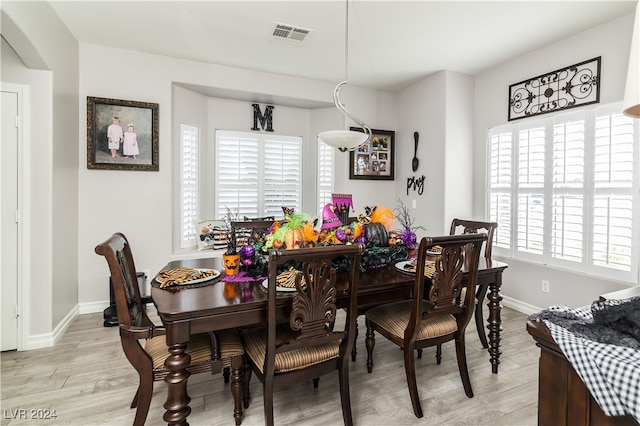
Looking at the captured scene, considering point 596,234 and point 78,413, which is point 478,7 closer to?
point 596,234

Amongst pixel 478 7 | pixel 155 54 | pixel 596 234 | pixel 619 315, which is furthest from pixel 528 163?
pixel 155 54

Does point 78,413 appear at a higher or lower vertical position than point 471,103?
lower

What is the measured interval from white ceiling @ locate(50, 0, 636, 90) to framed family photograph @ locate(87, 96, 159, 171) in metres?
0.61

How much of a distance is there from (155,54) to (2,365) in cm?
311

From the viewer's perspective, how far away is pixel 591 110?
290 cm

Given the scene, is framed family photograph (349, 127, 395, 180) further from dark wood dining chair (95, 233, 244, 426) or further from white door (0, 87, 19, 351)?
white door (0, 87, 19, 351)

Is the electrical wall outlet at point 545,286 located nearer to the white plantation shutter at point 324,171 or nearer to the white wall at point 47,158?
the white plantation shutter at point 324,171

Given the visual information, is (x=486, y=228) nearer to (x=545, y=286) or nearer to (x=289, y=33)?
(x=545, y=286)

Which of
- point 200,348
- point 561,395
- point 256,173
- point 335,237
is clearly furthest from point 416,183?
point 561,395

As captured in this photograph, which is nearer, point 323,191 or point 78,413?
point 78,413

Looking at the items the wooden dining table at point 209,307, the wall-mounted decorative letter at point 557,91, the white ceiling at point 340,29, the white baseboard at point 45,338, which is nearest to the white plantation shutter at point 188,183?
the white ceiling at point 340,29

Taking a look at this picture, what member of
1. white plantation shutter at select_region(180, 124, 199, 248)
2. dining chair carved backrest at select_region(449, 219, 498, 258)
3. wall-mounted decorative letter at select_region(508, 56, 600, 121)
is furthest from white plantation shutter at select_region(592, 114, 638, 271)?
white plantation shutter at select_region(180, 124, 199, 248)

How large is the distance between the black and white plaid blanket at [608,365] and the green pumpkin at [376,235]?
1365 mm

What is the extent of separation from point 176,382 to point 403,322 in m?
1.28
